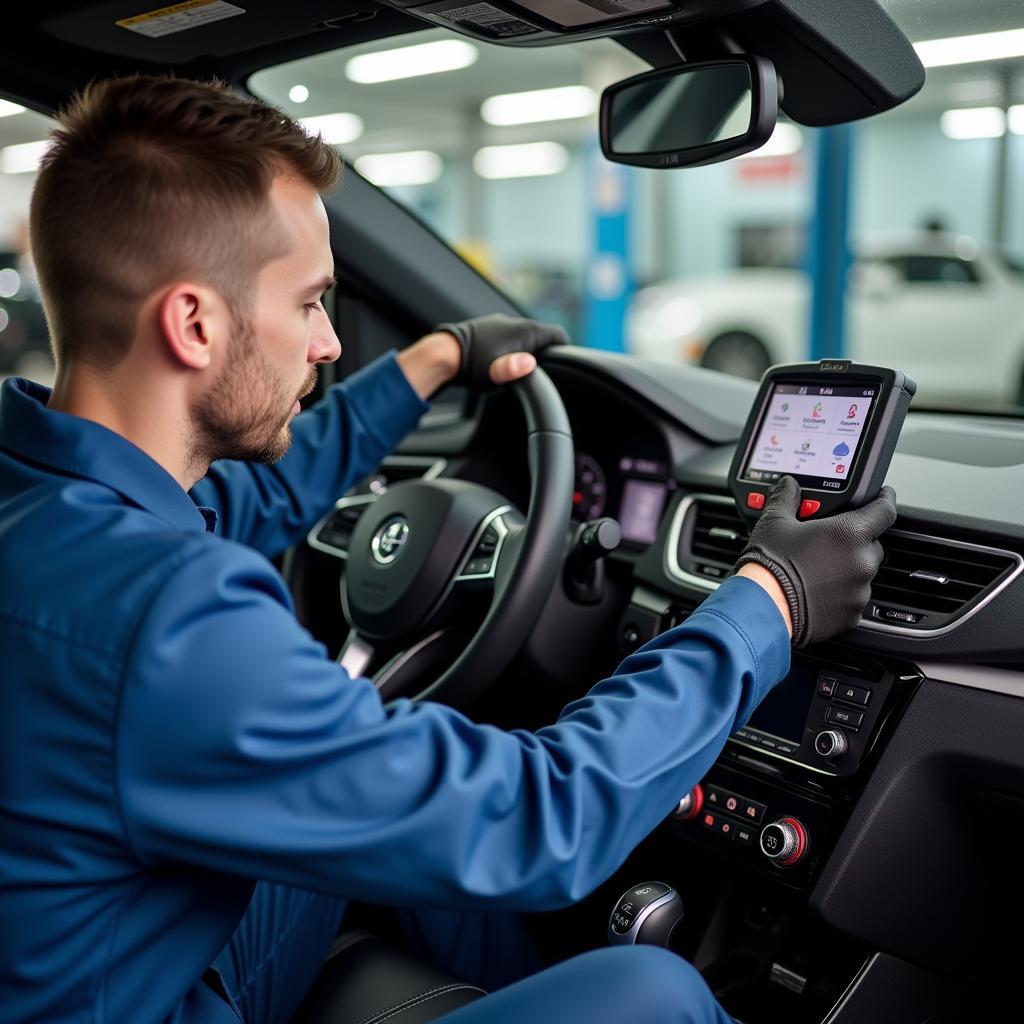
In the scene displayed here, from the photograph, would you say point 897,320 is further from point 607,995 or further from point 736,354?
point 607,995

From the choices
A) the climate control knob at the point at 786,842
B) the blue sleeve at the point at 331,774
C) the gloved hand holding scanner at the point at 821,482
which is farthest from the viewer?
the climate control knob at the point at 786,842

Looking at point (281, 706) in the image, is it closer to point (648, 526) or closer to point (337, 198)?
point (648, 526)

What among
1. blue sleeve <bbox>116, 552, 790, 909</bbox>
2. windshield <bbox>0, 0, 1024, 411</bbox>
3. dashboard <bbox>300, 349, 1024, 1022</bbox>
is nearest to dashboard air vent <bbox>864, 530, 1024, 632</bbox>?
dashboard <bbox>300, 349, 1024, 1022</bbox>

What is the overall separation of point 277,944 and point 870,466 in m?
0.88

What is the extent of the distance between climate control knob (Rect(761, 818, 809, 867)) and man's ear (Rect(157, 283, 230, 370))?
2.83 feet

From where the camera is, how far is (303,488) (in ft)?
6.04

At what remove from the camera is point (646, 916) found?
1450 millimetres

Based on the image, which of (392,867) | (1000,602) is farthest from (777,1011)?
(392,867)

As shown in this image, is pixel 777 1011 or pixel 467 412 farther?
pixel 467 412

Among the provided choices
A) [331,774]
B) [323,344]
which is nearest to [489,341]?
[323,344]

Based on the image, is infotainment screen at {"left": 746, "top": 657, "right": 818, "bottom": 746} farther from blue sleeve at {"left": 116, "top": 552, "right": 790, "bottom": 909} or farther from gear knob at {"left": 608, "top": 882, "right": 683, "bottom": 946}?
blue sleeve at {"left": 116, "top": 552, "right": 790, "bottom": 909}

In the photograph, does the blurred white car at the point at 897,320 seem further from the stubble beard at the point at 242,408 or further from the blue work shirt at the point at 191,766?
the blue work shirt at the point at 191,766

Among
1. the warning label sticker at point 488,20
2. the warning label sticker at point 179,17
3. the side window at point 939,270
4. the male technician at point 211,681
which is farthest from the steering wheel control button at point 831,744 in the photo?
the side window at point 939,270

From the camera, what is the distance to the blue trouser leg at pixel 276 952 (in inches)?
52.0
